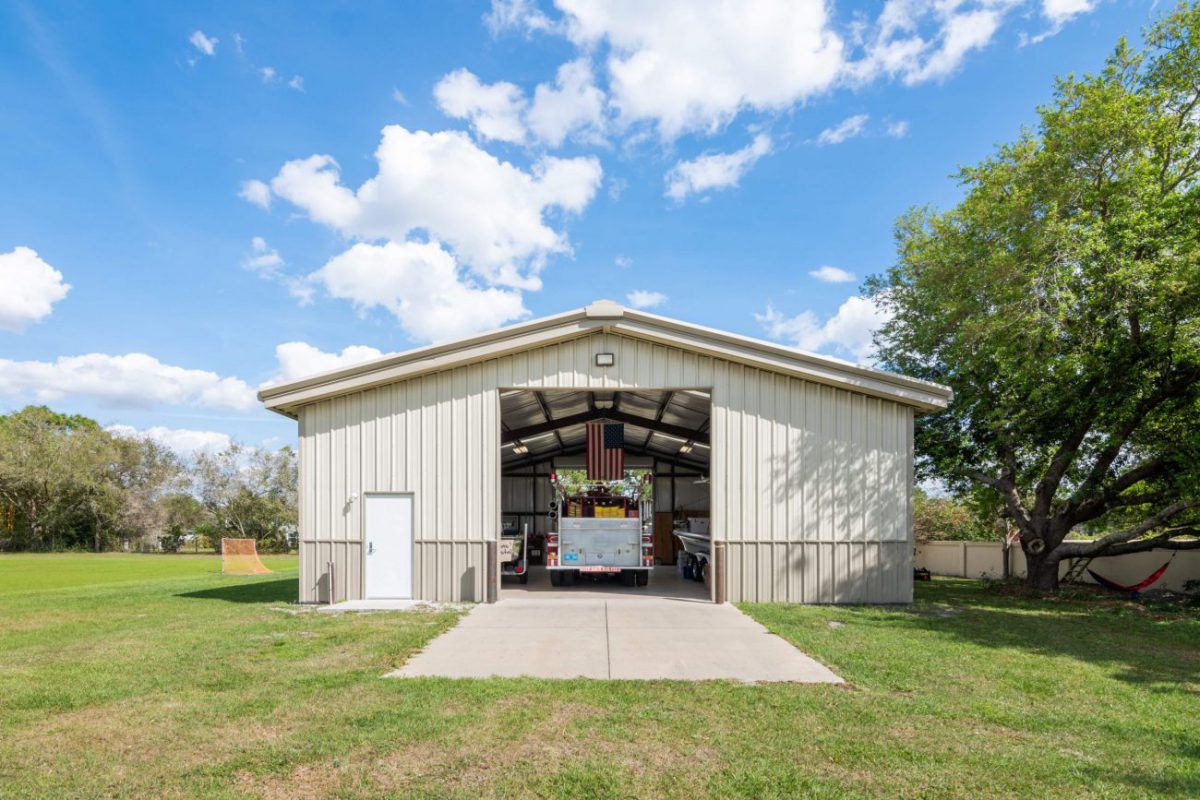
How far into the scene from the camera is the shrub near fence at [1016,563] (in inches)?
686

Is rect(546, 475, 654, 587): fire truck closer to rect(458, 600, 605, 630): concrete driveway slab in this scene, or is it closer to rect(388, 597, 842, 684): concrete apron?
rect(458, 600, 605, 630): concrete driveway slab

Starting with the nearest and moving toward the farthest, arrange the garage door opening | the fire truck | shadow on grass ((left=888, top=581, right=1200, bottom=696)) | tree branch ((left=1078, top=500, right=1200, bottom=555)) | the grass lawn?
the grass lawn → shadow on grass ((left=888, top=581, right=1200, bottom=696)) → tree branch ((left=1078, top=500, right=1200, bottom=555)) → the fire truck → the garage door opening

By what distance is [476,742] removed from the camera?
579 centimetres

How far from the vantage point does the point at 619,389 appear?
14.2 metres

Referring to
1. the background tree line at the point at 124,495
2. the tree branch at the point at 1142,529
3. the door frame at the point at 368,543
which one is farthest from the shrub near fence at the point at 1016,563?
the background tree line at the point at 124,495

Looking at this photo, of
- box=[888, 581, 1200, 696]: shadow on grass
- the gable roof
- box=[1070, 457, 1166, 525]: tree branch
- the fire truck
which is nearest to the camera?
box=[888, 581, 1200, 696]: shadow on grass

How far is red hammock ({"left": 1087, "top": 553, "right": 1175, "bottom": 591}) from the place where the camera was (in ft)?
56.2

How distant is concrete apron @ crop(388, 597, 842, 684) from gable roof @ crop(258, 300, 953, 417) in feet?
15.1

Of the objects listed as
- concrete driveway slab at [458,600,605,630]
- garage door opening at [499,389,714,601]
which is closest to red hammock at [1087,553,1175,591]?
garage door opening at [499,389,714,601]

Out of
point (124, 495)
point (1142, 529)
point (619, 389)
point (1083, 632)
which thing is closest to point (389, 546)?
point (619, 389)

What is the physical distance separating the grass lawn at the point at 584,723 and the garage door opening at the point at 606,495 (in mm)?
6598

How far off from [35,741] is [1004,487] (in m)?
19.0

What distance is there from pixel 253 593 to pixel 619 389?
951cm

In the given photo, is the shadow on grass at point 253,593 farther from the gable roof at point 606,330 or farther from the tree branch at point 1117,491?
the tree branch at point 1117,491
